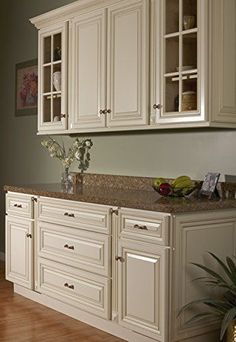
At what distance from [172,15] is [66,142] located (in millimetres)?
1851

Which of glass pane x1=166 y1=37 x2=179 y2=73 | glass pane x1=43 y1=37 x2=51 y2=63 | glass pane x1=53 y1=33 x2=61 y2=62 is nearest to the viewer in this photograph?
A: glass pane x1=166 y1=37 x2=179 y2=73

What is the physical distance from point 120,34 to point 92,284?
66.5 inches

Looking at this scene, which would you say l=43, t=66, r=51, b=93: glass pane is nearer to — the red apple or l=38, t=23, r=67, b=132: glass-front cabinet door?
l=38, t=23, r=67, b=132: glass-front cabinet door

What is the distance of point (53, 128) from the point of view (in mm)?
4391

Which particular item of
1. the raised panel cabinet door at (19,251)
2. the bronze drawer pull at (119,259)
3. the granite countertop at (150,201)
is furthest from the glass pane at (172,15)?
the raised panel cabinet door at (19,251)

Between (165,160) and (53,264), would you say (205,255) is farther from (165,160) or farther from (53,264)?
(53,264)

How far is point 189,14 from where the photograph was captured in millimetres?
3189

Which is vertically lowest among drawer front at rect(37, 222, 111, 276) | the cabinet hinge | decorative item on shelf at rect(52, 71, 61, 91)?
drawer front at rect(37, 222, 111, 276)

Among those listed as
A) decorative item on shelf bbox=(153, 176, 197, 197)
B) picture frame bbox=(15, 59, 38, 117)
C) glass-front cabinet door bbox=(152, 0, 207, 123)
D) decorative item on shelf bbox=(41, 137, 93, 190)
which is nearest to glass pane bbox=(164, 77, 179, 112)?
glass-front cabinet door bbox=(152, 0, 207, 123)

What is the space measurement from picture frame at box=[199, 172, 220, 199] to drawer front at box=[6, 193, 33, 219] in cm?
146

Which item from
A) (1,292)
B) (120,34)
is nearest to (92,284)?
(1,292)

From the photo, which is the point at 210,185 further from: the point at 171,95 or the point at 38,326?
the point at 38,326

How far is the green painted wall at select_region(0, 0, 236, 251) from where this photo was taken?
345 centimetres

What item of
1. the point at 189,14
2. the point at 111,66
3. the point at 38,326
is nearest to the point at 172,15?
the point at 189,14
